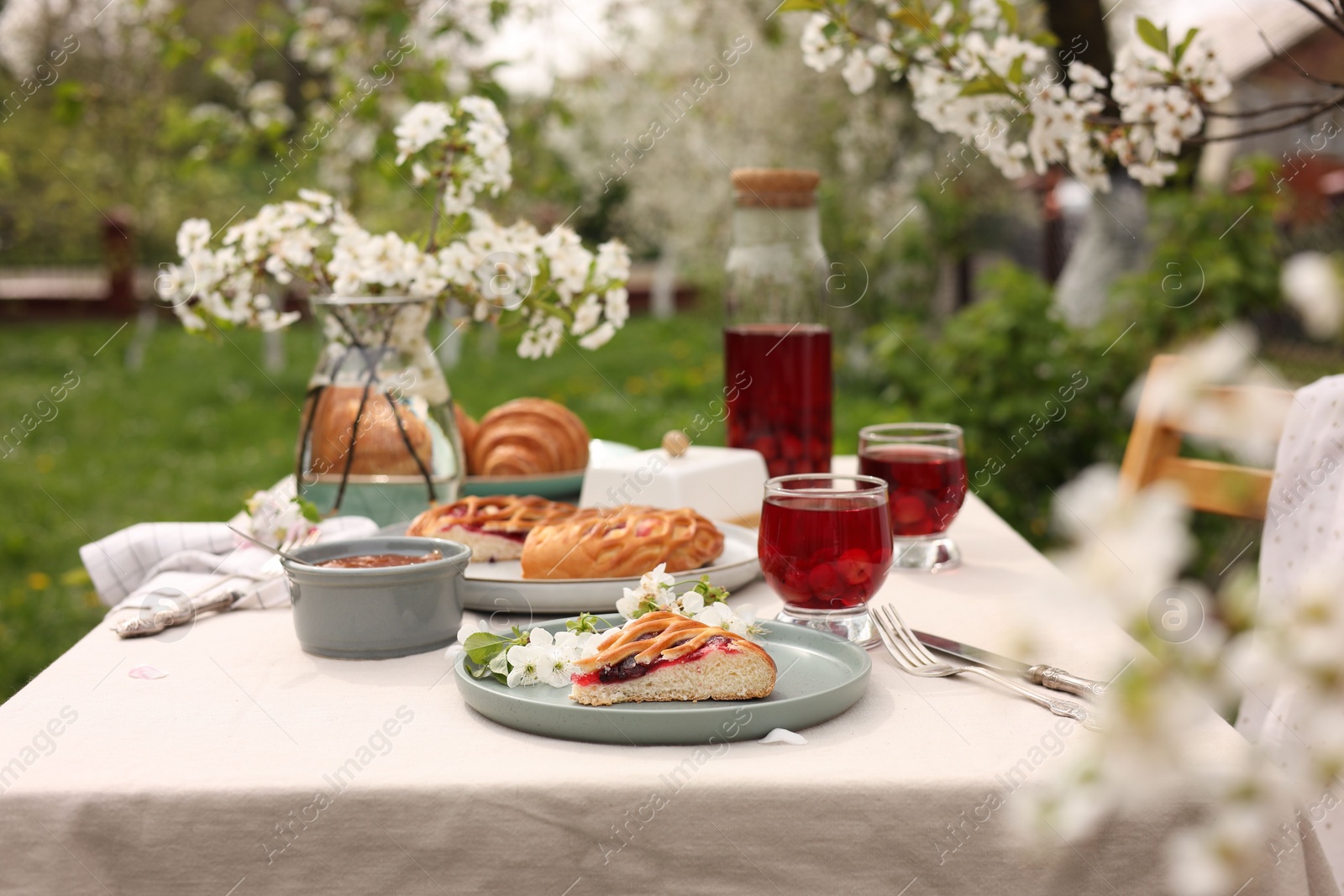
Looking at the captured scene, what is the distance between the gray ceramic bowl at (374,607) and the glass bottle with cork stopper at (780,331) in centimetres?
86

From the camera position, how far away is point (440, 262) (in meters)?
2.07

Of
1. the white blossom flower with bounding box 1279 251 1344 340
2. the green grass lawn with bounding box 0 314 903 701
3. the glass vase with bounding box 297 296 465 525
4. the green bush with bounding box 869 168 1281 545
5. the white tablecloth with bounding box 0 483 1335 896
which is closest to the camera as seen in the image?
the white blossom flower with bounding box 1279 251 1344 340

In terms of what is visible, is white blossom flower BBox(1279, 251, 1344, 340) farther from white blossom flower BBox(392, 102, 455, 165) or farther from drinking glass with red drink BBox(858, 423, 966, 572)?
white blossom flower BBox(392, 102, 455, 165)

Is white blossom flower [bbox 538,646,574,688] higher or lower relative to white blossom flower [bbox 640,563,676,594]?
lower

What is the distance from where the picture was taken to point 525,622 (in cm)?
161

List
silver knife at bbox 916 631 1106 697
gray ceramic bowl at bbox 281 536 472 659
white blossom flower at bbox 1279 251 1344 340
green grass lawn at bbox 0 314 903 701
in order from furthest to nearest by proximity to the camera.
→ green grass lawn at bbox 0 314 903 701
gray ceramic bowl at bbox 281 536 472 659
silver knife at bbox 916 631 1106 697
white blossom flower at bbox 1279 251 1344 340

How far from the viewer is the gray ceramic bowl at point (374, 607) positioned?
142 cm

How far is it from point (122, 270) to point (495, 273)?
17.8 meters

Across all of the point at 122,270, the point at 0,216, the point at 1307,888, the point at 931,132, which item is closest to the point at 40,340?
the point at 0,216

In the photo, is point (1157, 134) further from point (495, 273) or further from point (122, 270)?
point (122, 270)

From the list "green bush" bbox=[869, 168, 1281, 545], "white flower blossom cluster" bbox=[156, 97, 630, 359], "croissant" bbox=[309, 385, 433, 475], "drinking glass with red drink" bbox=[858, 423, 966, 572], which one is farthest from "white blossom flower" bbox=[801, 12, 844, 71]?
"green bush" bbox=[869, 168, 1281, 545]

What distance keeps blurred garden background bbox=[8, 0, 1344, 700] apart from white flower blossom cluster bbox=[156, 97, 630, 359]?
0.14 metres

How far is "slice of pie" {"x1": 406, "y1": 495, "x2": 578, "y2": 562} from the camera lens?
5.75ft

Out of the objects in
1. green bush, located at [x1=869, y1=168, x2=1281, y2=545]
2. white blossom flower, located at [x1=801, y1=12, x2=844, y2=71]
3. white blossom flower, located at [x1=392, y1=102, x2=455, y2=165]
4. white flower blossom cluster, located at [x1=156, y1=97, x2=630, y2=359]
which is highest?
white blossom flower, located at [x1=801, y1=12, x2=844, y2=71]
